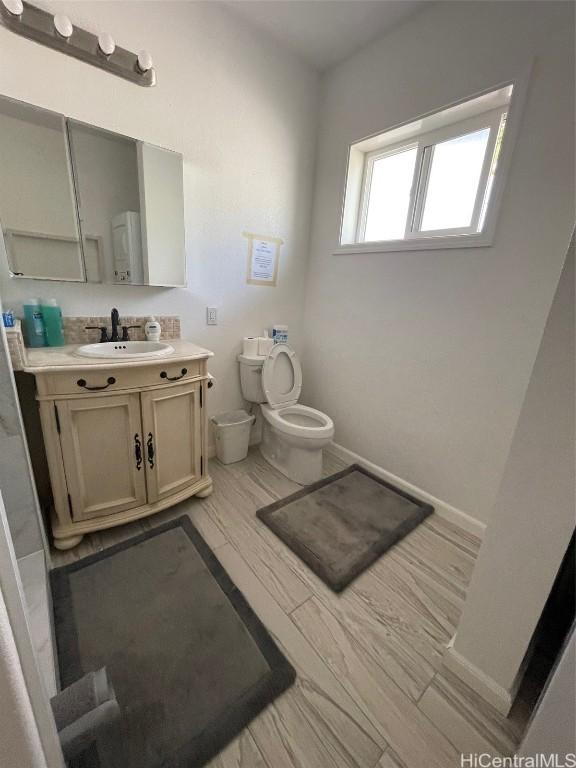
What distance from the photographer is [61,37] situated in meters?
1.25

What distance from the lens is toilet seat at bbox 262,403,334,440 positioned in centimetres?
188

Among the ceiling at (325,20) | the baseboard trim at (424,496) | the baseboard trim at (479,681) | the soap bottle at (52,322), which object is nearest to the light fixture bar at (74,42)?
the ceiling at (325,20)

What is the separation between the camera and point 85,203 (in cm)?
149

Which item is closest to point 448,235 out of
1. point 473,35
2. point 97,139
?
point 473,35

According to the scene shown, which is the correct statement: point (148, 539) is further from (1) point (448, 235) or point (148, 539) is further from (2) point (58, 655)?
(1) point (448, 235)

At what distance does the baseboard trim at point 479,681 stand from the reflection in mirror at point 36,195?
2202 mm

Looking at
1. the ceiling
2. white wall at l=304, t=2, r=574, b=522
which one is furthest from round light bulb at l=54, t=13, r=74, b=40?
white wall at l=304, t=2, r=574, b=522

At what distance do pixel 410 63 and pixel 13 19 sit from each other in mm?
1795

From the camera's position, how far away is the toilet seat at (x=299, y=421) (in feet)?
6.17

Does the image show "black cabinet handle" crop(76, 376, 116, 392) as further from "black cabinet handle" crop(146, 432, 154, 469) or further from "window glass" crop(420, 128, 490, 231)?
"window glass" crop(420, 128, 490, 231)

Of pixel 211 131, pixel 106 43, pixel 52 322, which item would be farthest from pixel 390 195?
pixel 52 322

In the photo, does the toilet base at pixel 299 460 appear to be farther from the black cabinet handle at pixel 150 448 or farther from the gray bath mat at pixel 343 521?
the black cabinet handle at pixel 150 448

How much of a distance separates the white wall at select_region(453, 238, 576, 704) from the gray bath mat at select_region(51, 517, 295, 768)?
25.3 inches

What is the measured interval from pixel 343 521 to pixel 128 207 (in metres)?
2.02
